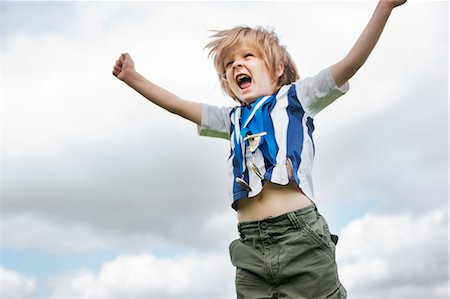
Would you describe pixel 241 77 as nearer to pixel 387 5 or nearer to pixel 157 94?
pixel 157 94

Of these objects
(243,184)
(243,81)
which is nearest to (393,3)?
(243,81)

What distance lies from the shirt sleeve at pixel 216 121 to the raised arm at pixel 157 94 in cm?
5

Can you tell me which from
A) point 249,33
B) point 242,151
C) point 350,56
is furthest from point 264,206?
point 249,33

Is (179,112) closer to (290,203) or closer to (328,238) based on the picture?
(290,203)

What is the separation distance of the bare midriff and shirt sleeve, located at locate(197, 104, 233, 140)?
27.4 inches

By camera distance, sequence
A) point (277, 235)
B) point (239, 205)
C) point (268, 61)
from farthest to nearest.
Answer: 1. point (268, 61)
2. point (239, 205)
3. point (277, 235)

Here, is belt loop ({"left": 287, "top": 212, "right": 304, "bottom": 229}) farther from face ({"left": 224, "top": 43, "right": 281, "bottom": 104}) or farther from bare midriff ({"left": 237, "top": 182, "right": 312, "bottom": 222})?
face ({"left": 224, "top": 43, "right": 281, "bottom": 104})

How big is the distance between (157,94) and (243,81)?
0.62 metres

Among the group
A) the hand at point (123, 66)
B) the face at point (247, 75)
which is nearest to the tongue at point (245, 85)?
the face at point (247, 75)

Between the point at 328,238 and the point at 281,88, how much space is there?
3.17ft

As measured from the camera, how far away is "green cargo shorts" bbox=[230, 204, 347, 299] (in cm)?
303

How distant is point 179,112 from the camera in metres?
3.80

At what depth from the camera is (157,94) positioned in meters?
3.78

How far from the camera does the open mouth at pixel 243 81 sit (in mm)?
3514
